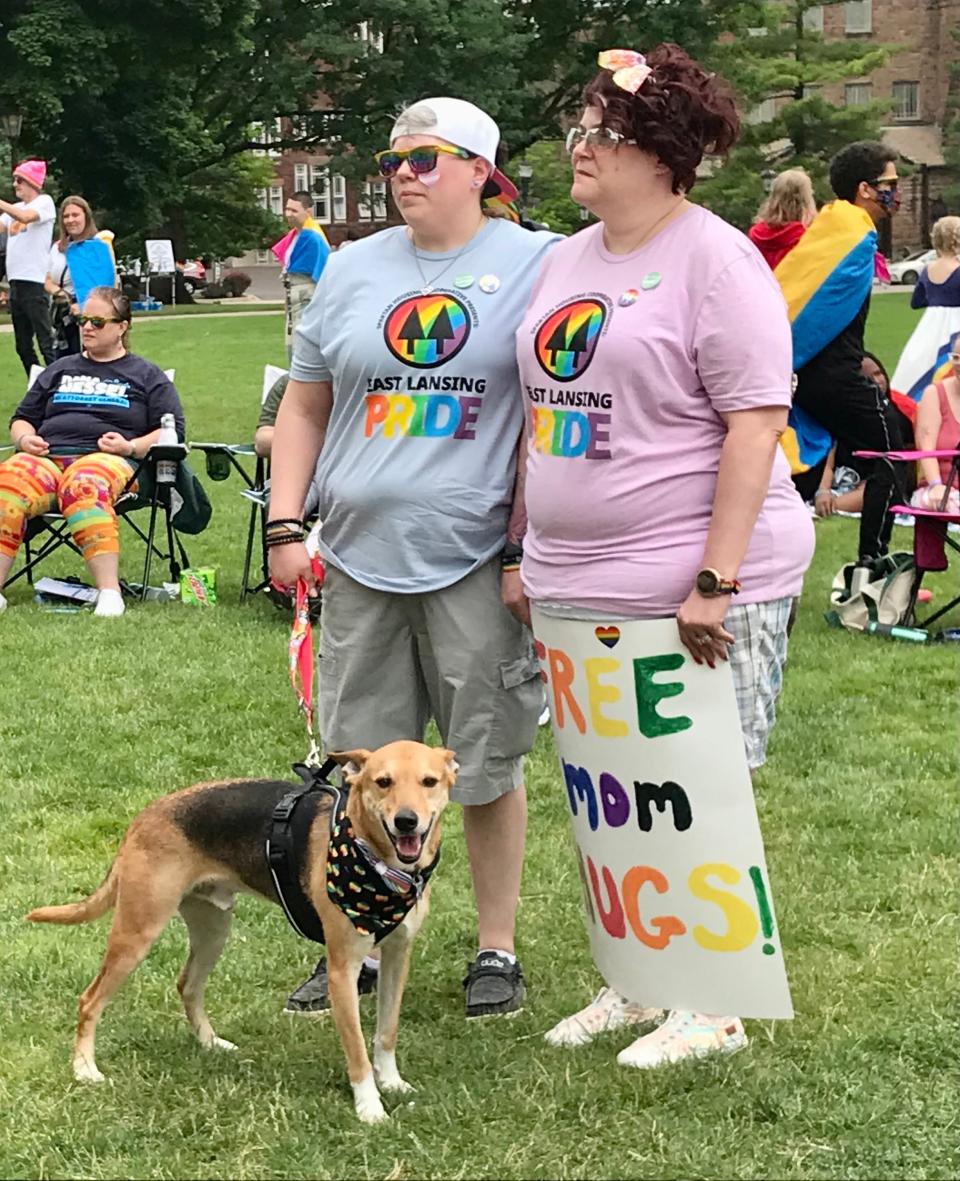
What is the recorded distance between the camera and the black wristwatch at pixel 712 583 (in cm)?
297

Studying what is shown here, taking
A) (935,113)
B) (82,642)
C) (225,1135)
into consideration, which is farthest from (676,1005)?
(935,113)

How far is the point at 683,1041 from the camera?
129 inches

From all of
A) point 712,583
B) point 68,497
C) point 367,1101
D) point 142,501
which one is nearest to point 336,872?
point 367,1101

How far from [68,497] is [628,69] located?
17.9 feet

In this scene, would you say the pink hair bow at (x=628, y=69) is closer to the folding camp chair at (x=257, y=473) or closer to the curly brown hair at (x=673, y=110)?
the curly brown hair at (x=673, y=110)

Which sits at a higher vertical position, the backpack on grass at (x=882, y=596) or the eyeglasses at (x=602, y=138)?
the eyeglasses at (x=602, y=138)

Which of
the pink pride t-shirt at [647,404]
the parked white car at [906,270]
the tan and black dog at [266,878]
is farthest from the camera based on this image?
the parked white car at [906,270]

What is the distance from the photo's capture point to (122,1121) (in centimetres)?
311

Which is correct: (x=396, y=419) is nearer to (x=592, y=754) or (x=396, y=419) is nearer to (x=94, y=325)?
(x=592, y=754)

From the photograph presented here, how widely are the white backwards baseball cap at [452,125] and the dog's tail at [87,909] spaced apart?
5.68 ft

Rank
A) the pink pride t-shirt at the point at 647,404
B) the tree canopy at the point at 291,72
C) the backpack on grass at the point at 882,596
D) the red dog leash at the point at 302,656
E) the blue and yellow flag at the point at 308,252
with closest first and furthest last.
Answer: the pink pride t-shirt at the point at 647,404
the red dog leash at the point at 302,656
the backpack on grass at the point at 882,596
the blue and yellow flag at the point at 308,252
the tree canopy at the point at 291,72

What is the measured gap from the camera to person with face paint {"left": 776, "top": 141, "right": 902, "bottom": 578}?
705 cm

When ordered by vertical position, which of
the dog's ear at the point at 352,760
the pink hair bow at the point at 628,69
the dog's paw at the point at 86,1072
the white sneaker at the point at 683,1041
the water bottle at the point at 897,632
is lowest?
the water bottle at the point at 897,632

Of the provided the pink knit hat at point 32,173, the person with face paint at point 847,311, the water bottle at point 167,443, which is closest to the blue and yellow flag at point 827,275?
the person with face paint at point 847,311
